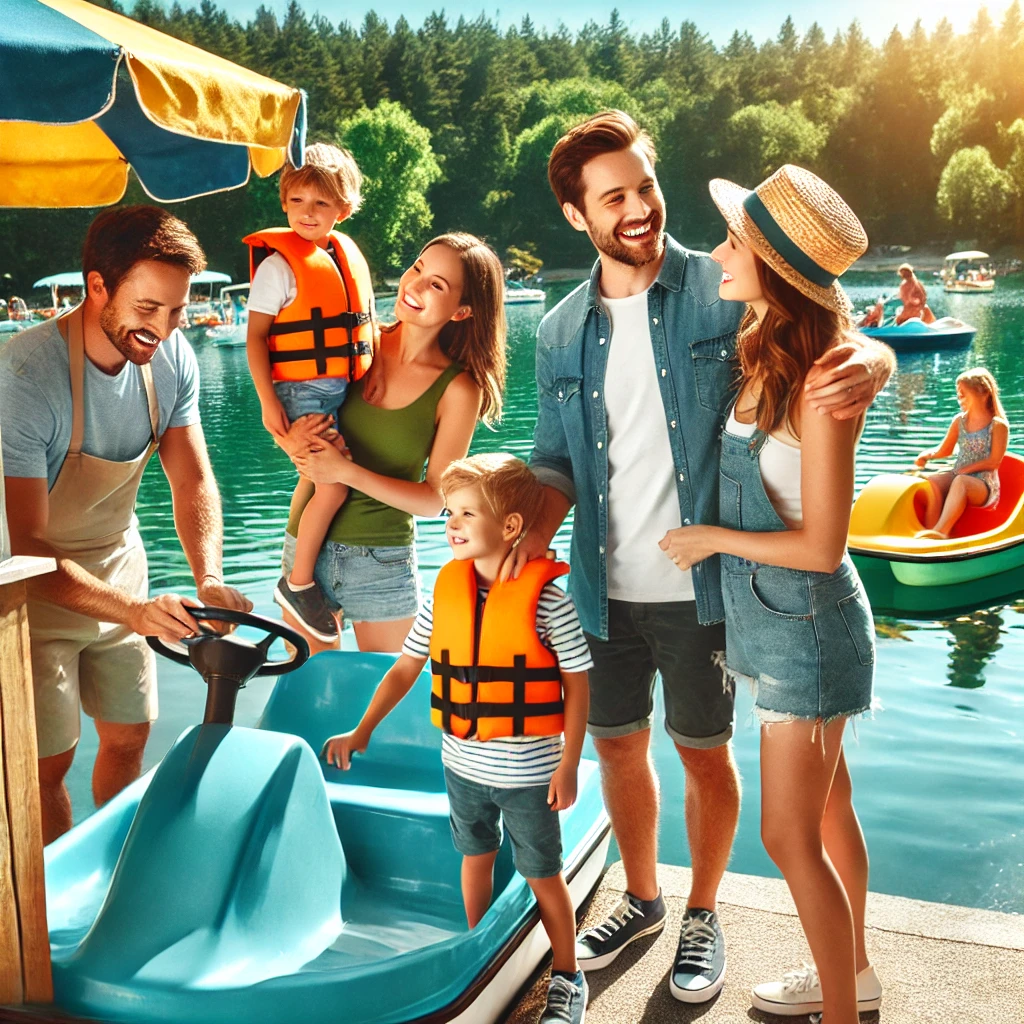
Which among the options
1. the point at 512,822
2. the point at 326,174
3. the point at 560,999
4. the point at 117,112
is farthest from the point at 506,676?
the point at 117,112

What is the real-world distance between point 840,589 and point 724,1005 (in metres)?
0.82

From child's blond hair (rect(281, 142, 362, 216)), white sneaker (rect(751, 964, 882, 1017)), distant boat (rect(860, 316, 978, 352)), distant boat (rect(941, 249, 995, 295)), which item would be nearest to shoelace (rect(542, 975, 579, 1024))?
white sneaker (rect(751, 964, 882, 1017))

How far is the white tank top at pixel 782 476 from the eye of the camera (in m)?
1.81

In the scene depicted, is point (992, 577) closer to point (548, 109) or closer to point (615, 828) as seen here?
point (615, 828)

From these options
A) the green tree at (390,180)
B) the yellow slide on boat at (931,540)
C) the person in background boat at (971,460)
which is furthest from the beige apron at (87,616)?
the green tree at (390,180)

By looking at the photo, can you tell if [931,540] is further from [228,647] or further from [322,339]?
[228,647]

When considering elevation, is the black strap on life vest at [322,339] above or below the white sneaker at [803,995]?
above

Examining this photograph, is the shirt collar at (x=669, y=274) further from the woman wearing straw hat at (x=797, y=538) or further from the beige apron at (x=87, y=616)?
the beige apron at (x=87, y=616)

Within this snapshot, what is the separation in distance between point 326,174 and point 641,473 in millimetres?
1122

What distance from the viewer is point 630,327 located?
2121mm

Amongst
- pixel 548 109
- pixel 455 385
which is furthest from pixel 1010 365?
pixel 548 109

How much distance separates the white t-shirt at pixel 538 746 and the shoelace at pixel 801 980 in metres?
0.58

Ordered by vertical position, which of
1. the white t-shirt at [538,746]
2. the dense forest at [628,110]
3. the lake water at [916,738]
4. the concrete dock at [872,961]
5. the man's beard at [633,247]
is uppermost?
the dense forest at [628,110]

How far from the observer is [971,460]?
19.3 ft
